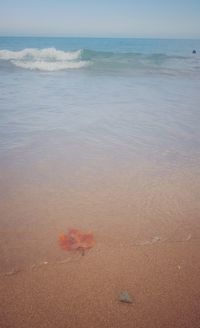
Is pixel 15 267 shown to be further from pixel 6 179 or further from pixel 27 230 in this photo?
pixel 6 179

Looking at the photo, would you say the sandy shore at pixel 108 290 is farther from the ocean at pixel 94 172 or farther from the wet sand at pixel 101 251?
the ocean at pixel 94 172

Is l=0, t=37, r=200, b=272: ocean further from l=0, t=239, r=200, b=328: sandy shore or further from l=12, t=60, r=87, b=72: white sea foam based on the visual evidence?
l=12, t=60, r=87, b=72: white sea foam

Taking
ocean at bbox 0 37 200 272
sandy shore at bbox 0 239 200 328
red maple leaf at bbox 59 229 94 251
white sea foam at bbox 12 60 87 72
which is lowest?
sandy shore at bbox 0 239 200 328

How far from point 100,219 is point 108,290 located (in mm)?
849

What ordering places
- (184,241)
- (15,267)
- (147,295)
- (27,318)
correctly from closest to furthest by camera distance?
(27,318), (147,295), (15,267), (184,241)

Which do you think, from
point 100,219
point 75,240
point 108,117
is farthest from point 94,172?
point 108,117

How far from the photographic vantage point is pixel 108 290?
2.15m

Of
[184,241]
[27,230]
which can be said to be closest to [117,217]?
[184,241]

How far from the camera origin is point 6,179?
353 cm

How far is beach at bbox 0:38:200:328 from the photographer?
6.66 ft

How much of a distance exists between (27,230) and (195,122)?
437 cm

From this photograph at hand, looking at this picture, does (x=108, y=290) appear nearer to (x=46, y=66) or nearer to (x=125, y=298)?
(x=125, y=298)

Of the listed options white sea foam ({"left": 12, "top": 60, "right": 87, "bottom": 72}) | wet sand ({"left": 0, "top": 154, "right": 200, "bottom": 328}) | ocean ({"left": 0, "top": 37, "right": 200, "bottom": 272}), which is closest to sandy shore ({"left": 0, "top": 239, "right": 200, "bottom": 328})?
wet sand ({"left": 0, "top": 154, "right": 200, "bottom": 328})

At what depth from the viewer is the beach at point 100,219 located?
203 cm
